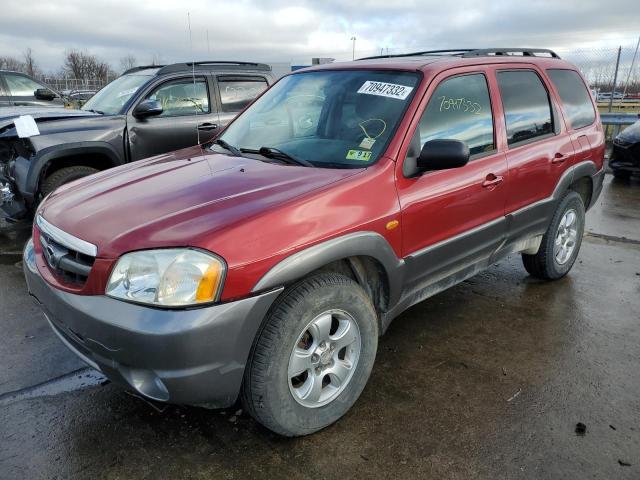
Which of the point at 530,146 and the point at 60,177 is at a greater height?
the point at 530,146

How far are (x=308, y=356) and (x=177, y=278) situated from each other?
0.73 meters

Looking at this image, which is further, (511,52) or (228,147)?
(511,52)

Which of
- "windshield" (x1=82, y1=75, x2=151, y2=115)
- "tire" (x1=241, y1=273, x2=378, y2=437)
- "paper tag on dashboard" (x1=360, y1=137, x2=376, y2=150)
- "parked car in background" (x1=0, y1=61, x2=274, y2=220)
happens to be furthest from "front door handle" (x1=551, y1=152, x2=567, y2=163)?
"windshield" (x1=82, y1=75, x2=151, y2=115)

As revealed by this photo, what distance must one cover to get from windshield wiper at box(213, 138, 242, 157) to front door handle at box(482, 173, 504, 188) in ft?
5.00

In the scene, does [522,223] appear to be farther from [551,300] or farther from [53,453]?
[53,453]

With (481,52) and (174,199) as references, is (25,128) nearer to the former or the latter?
(174,199)

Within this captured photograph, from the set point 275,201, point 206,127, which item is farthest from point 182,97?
point 275,201

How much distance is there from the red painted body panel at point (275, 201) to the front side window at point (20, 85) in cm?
890

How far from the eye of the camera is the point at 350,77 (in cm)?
321

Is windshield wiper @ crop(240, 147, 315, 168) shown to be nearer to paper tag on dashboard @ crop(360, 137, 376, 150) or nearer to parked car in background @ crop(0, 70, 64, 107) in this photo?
paper tag on dashboard @ crop(360, 137, 376, 150)

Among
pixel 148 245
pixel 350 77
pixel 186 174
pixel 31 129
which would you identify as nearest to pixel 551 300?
pixel 350 77

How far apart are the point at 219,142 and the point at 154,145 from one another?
8.25 ft

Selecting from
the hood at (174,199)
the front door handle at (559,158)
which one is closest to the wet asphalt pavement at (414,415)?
the hood at (174,199)

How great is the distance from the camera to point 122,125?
5.45 metres
